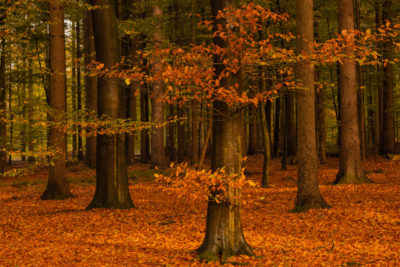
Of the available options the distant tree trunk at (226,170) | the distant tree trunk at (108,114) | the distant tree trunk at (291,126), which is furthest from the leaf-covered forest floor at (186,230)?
the distant tree trunk at (291,126)

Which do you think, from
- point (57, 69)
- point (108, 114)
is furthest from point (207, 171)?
point (57, 69)

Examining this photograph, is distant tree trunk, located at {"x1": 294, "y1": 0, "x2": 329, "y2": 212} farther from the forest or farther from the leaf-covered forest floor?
the leaf-covered forest floor

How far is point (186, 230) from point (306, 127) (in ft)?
14.0

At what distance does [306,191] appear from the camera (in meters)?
10.1

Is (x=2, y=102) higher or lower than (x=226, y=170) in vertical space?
higher

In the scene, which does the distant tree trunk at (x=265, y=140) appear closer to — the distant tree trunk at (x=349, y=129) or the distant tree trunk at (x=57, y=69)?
the distant tree trunk at (x=349, y=129)

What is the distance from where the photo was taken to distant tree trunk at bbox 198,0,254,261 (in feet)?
19.3

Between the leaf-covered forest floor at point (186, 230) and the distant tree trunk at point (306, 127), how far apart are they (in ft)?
1.54

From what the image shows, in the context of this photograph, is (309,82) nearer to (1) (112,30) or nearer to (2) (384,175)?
(1) (112,30)

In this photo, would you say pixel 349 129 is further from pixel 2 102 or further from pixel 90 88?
pixel 90 88

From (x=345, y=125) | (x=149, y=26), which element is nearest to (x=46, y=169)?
(x=149, y=26)

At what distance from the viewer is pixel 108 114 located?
11.1 m

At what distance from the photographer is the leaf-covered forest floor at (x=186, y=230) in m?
6.41

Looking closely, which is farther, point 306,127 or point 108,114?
point 108,114
